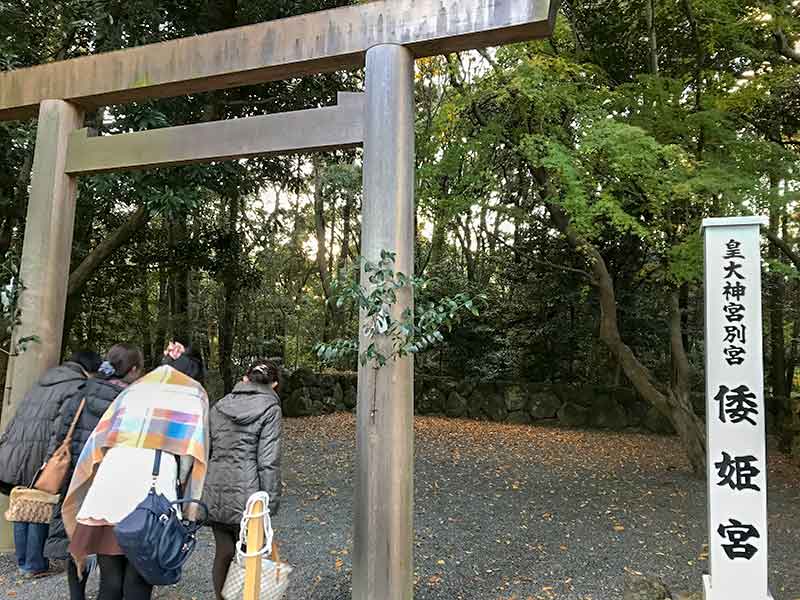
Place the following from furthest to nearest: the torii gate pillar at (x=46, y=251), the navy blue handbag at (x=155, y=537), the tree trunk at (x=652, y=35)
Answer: the tree trunk at (x=652, y=35), the torii gate pillar at (x=46, y=251), the navy blue handbag at (x=155, y=537)

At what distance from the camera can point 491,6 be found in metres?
2.88

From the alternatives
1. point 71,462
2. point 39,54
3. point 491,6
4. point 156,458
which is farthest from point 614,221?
point 39,54

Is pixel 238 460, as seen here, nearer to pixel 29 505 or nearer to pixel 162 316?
pixel 29 505

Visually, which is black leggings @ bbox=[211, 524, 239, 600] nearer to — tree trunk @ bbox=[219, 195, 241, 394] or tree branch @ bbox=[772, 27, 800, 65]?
tree branch @ bbox=[772, 27, 800, 65]

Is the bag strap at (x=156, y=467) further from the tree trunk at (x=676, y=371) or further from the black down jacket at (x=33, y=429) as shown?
the tree trunk at (x=676, y=371)

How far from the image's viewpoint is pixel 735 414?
2635mm

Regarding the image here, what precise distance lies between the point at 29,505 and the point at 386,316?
2172 millimetres

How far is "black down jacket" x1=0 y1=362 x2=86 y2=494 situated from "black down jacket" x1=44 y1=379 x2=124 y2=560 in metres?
0.05

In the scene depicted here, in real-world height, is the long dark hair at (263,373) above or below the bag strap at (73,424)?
above

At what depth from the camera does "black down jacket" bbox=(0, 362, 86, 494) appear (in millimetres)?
3152

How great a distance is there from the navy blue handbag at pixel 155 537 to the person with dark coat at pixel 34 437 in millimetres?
1304

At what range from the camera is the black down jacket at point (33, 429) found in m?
3.15

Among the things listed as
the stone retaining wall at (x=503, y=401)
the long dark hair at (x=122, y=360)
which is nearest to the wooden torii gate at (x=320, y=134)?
the long dark hair at (x=122, y=360)

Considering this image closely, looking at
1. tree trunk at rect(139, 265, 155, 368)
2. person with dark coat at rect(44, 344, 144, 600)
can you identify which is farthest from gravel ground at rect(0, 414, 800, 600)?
tree trunk at rect(139, 265, 155, 368)
